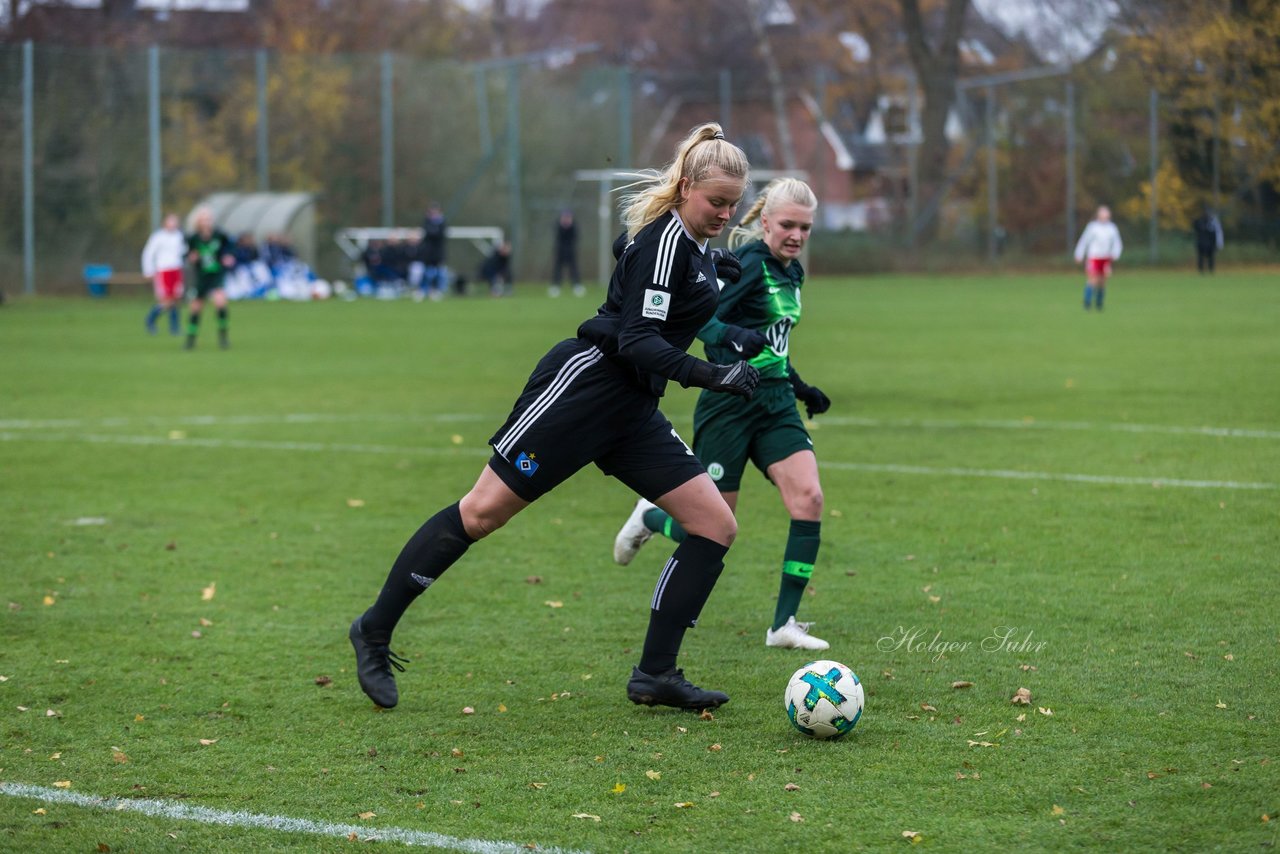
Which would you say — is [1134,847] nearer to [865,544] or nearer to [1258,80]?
[865,544]

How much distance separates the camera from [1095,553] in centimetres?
794

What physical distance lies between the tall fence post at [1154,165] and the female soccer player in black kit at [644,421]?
42.3m

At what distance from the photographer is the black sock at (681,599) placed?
545cm

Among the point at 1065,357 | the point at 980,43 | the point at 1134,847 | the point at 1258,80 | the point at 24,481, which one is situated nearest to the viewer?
the point at 1134,847

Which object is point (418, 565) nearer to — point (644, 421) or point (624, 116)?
point (644, 421)

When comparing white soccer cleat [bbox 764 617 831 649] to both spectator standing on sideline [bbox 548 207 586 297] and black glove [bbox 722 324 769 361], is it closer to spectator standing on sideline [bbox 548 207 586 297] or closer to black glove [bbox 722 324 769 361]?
black glove [bbox 722 324 769 361]

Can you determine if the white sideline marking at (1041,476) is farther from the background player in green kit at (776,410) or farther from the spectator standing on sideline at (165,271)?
the spectator standing on sideline at (165,271)

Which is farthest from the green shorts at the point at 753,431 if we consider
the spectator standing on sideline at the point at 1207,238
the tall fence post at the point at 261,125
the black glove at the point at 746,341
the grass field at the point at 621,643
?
the spectator standing on sideline at the point at 1207,238

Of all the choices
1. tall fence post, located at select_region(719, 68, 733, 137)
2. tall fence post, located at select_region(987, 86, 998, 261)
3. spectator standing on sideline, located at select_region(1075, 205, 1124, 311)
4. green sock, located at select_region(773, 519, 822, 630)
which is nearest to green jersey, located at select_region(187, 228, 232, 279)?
spectator standing on sideline, located at select_region(1075, 205, 1124, 311)

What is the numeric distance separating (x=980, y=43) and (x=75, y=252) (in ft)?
119

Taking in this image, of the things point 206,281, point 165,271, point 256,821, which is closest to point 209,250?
point 206,281

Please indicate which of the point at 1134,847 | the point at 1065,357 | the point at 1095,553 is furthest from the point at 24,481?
the point at 1065,357

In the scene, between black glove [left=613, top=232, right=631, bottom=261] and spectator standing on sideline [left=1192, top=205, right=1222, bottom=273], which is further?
spectator standing on sideline [left=1192, top=205, right=1222, bottom=273]

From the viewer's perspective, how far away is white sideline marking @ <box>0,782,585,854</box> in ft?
13.5
